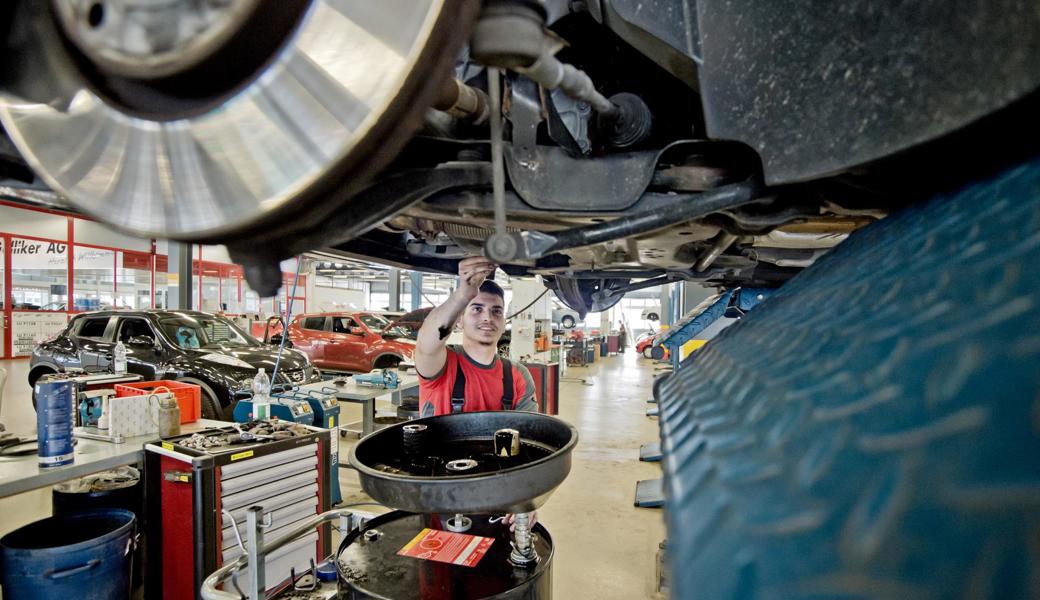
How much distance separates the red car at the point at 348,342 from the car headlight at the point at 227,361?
262 cm

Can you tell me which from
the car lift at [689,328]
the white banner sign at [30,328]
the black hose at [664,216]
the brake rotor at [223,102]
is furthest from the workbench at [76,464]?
the white banner sign at [30,328]

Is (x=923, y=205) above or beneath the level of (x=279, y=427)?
above

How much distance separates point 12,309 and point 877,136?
12299 millimetres

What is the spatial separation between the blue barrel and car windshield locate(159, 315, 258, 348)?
3120 millimetres

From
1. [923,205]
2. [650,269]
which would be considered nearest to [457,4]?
[923,205]

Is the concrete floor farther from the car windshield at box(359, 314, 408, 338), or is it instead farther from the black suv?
the car windshield at box(359, 314, 408, 338)

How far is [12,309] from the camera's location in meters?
8.77

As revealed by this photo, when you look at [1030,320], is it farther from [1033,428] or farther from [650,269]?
[650,269]

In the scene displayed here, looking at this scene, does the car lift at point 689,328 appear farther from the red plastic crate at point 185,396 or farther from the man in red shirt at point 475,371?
the red plastic crate at point 185,396

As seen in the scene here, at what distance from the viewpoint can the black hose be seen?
2.61 ft

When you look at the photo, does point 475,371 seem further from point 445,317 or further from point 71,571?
point 71,571

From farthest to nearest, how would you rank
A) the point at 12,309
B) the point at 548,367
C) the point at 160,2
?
the point at 12,309
the point at 548,367
the point at 160,2

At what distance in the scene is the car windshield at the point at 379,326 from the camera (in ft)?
25.2

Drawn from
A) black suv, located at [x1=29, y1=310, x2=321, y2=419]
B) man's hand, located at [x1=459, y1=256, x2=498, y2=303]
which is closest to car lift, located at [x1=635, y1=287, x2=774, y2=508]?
man's hand, located at [x1=459, y1=256, x2=498, y2=303]
